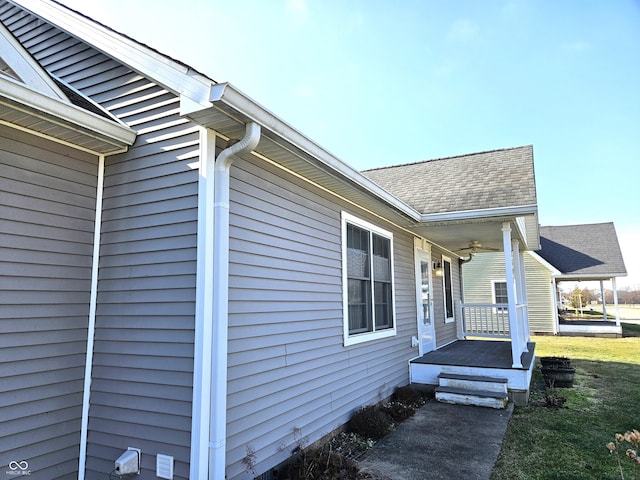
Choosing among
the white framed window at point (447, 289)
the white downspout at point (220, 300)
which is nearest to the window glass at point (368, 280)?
the white downspout at point (220, 300)

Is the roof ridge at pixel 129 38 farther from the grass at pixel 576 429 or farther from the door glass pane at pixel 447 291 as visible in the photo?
the door glass pane at pixel 447 291

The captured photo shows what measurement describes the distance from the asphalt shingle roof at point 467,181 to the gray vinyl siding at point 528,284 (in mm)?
10265

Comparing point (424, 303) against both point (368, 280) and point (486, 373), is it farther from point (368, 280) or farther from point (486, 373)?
point (368, 280)

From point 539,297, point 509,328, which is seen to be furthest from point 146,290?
point 539,297

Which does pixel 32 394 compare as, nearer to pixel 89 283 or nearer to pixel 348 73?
pixel 89 283

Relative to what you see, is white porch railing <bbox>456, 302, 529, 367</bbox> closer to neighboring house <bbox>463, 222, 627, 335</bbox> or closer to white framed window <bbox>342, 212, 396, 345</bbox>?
white framed window <bbox>342, 212, 396, 345</bbox>

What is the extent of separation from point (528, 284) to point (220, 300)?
1766 centimetres

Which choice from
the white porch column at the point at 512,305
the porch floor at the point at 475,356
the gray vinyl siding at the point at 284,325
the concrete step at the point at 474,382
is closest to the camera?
the gray vinyl siding at the point at 284,325

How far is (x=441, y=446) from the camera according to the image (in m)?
4.24

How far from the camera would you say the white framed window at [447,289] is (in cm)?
966

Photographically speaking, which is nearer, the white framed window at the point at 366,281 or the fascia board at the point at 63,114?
the fascia board at the point at 63,114

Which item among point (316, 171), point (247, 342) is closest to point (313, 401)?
point (247, 342)

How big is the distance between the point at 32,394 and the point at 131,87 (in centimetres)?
241

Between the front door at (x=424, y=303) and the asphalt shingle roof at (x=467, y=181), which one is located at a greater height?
the asphalt shingle roof at (x=467, y=181)
